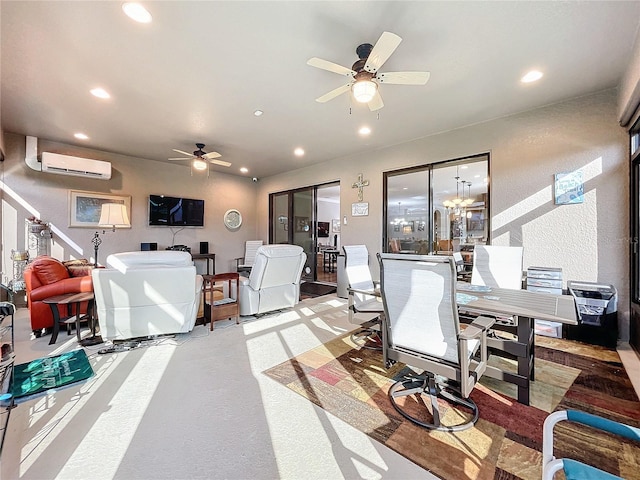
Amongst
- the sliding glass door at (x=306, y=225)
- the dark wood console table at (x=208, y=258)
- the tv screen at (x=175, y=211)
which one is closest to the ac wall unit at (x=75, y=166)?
the tv screen at (x=175, y=211)

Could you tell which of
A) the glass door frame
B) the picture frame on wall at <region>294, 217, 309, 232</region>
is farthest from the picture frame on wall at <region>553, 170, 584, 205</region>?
the picture frame on wall at <region>294, 217, 309, 232</region>

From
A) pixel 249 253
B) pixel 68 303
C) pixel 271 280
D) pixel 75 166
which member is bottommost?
pixel 68 303

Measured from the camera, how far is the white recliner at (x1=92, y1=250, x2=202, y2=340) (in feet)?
9.15

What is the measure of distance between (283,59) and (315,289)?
15.4 feet

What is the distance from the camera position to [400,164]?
201 inches

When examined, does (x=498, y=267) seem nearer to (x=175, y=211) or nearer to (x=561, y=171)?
(x=561, y=171)

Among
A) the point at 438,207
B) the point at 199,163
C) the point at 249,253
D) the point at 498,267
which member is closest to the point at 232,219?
the point at 249,253

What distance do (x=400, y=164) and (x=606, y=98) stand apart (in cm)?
269

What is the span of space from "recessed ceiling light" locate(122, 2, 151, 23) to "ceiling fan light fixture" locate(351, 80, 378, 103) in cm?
177

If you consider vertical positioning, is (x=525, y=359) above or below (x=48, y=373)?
above

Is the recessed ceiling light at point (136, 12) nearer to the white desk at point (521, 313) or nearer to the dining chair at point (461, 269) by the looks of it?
the white desk at point (521, 313)

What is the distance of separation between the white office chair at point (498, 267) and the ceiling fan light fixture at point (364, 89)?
2.12 meters

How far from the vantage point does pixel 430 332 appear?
→ 1.63 metres

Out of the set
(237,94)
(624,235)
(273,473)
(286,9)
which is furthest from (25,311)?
(624,235)
